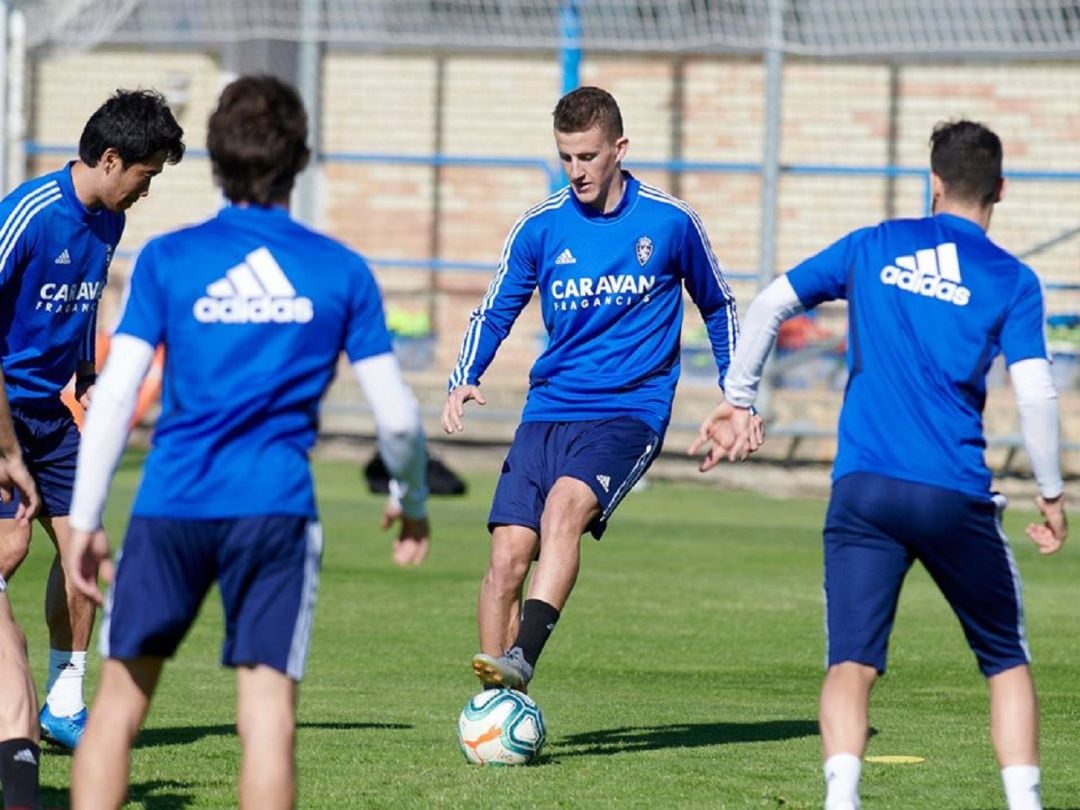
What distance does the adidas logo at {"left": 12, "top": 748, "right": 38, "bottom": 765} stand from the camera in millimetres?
5660

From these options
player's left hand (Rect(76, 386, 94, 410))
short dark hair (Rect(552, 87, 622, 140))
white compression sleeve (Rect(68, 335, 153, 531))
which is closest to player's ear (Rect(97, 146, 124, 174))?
player's left hand (Rect(76, 386, 94, 410))

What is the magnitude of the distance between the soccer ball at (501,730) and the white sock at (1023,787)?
1898 millimetres

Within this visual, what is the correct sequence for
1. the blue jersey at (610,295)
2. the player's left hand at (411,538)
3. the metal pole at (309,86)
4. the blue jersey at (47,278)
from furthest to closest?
the metal pole at (309,86), the blue jersey at (610,295), the blue jersey at (47,278), the player's left hand at (411,538)

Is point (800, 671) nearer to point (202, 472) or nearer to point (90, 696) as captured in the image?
point (90, 696)

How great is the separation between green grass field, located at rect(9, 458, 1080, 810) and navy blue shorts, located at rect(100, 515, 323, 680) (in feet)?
4.80

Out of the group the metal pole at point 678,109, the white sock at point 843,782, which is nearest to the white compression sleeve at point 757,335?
the white sock at point 843,782

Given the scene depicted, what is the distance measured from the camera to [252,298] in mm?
4816

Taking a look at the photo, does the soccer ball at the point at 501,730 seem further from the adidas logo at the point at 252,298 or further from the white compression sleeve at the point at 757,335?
the adidas logo at the point at 252,298

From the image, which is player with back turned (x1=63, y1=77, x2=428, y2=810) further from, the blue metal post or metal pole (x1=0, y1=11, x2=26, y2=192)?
the blue metal post

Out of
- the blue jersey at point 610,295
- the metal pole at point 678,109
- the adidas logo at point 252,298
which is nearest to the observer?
the adidas logo at point 252,298

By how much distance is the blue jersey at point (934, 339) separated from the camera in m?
5.47

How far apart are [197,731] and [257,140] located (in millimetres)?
3270

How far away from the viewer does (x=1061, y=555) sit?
13922 millimetres

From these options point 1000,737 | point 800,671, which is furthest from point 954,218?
point 800,671
